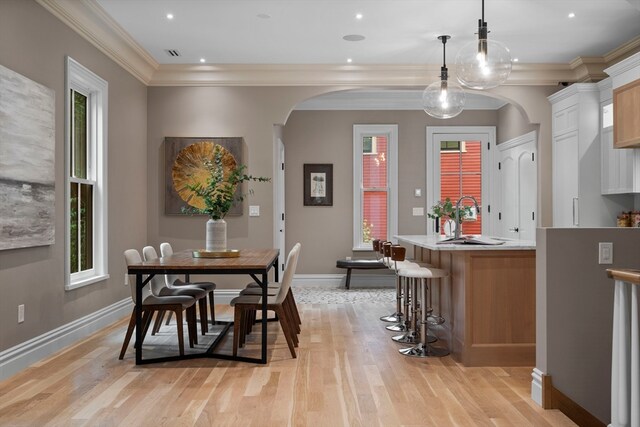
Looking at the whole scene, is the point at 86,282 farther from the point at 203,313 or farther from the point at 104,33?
the point at 104,33

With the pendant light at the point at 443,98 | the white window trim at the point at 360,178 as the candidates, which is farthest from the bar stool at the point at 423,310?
the white window trim at the point at 360,178

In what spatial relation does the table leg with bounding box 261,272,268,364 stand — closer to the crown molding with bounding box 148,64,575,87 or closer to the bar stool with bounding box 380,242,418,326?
the bar stool with bounding box 380,242,418,326

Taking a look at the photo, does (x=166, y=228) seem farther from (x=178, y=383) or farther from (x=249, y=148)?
(x=178, y=383)

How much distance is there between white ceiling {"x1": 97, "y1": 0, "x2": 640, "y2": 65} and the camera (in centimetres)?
472

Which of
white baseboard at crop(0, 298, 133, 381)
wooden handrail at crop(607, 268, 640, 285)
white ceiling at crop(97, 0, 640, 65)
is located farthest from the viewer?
white ceiling at crop(97, 0, 640, 65)

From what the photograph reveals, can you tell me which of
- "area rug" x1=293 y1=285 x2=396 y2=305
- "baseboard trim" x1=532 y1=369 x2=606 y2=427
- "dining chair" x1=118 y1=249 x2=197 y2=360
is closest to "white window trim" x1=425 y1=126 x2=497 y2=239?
"area rug" x1=293 y1=285 x2=396 y2=305

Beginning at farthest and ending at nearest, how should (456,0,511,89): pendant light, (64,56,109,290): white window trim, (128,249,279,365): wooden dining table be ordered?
(64,56,109,290): white window trim, (128,249,279,365): wooden dining table, (456,0,511,89): pendant light

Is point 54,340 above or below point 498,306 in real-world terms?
below

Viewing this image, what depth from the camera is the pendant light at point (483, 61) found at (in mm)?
3535

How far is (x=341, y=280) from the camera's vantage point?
27.6 feet

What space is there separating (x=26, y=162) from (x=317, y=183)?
5.04 meters

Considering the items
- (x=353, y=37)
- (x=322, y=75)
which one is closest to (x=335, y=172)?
(x=322, y=75)

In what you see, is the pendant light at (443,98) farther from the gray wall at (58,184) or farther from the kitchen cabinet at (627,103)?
the gray wall at (58,184)

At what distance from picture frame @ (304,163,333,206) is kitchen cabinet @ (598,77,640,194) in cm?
391
